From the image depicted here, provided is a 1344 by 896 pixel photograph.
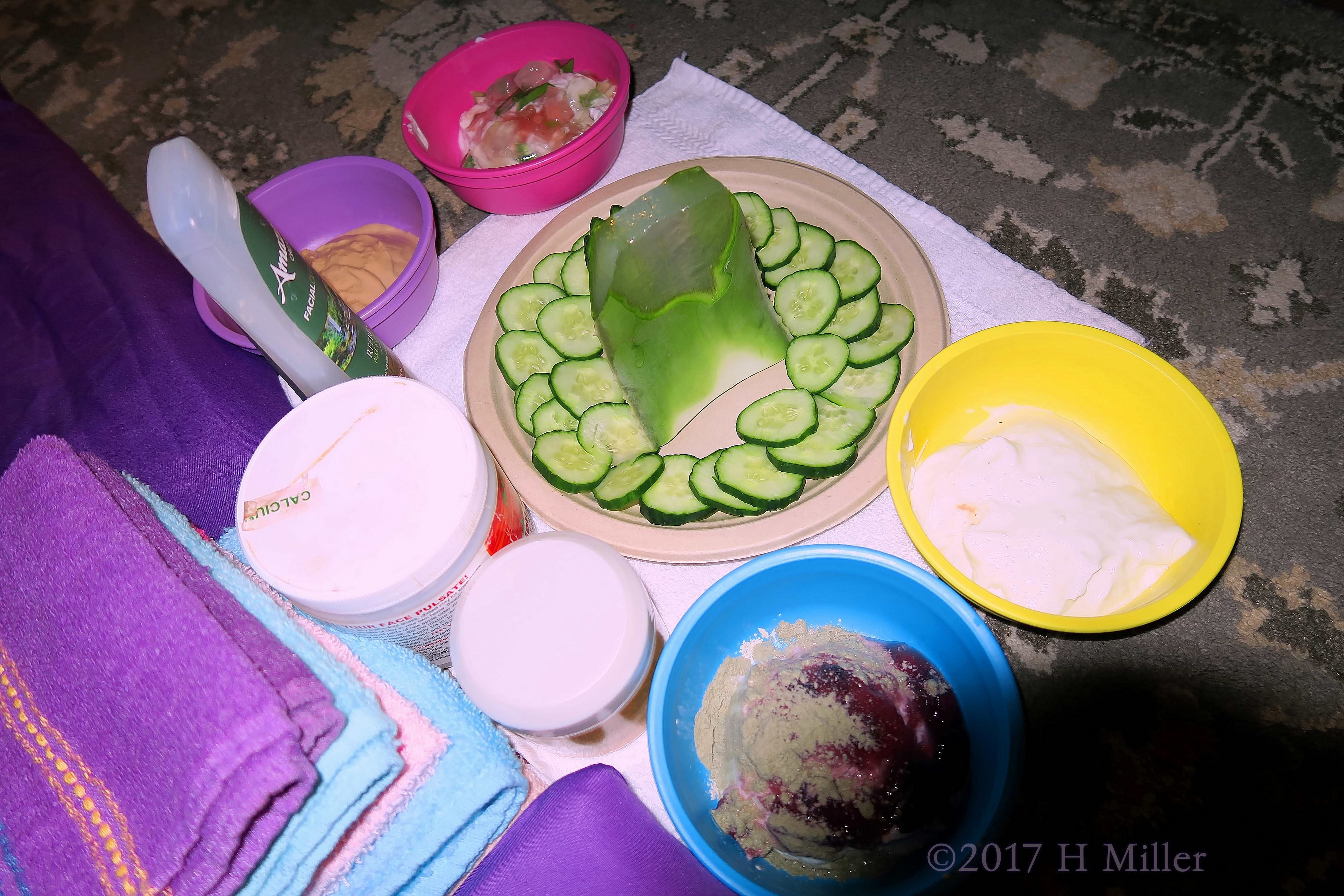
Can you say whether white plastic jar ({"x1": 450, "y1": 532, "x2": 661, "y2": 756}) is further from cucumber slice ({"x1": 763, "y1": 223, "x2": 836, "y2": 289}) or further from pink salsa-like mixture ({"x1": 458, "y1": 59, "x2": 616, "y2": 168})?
pink salsa-like mixture ({"x1": 458, "y1": 59, "x2": 616, "y2": 168})

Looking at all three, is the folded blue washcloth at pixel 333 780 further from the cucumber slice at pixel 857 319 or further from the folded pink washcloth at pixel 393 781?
the cucumber slice at pixel 857 319

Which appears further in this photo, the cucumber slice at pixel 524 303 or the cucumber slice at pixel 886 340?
the cucumber slice at pixel 524 303

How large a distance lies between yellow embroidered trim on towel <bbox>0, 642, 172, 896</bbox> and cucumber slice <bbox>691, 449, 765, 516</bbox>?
1.96 ft

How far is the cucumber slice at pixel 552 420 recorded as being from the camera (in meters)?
0.95

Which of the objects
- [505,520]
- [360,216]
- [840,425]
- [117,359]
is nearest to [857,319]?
[840,425]

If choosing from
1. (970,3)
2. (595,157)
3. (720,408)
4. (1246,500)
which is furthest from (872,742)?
(970,3)

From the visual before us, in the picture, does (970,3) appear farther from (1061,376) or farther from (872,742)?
(872,742)

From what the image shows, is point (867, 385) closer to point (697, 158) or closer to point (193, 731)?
point (697, 158)

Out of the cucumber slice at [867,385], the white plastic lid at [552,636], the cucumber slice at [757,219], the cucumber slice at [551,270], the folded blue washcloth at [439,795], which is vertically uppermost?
the cucumber slice at [757,219]

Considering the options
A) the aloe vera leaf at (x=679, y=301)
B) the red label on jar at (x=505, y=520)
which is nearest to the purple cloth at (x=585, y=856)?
the red label on jar at (x=505, y=520)

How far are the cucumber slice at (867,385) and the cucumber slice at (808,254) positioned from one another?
0.57 feet

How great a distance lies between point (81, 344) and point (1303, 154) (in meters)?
1.92

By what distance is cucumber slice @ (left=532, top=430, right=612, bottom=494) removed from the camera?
0.88 metres

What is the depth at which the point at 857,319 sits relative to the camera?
0.93 m
